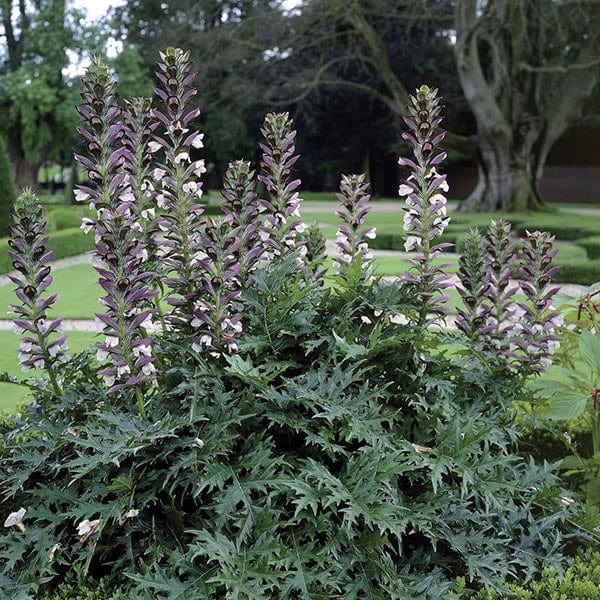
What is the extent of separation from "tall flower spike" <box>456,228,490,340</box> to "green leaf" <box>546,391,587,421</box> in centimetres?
65

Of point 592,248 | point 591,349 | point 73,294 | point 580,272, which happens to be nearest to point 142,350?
point 591,349

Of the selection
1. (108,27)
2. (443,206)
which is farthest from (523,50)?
(443,206)

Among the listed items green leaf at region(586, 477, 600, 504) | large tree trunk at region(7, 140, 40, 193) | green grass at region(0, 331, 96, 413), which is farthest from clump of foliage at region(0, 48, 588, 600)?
large tree trunk at region(7, 140, 40, 193)

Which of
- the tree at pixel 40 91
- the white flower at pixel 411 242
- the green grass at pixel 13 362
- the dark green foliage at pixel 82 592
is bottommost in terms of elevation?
the green grass at pixel 13 362

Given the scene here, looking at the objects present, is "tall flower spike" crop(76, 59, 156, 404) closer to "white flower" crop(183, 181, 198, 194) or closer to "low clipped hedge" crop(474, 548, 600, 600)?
"white flower" crop(183, 181, 198, 194)

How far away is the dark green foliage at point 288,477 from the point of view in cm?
225

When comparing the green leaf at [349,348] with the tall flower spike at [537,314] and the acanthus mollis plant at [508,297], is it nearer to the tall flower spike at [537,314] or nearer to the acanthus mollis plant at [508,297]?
the acanthus mollis plant at [508,297]

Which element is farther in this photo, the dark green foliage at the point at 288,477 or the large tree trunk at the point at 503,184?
the large tree trunk at the point at 503,184

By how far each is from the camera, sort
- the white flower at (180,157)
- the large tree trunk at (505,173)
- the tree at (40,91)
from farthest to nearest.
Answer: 1. the tree at (40,91)
2. the large tree trunk at (505,173)
3. the white flower at (180,157)

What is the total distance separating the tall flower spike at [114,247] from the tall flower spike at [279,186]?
605 millimetres

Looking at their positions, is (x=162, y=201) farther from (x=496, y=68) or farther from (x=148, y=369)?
(x=496, y=68)

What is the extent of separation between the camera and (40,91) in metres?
28.8

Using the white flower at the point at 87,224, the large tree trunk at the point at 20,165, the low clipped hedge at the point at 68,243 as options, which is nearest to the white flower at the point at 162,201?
the white flower at the point at 87,224

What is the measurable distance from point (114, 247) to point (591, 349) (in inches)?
75.6
